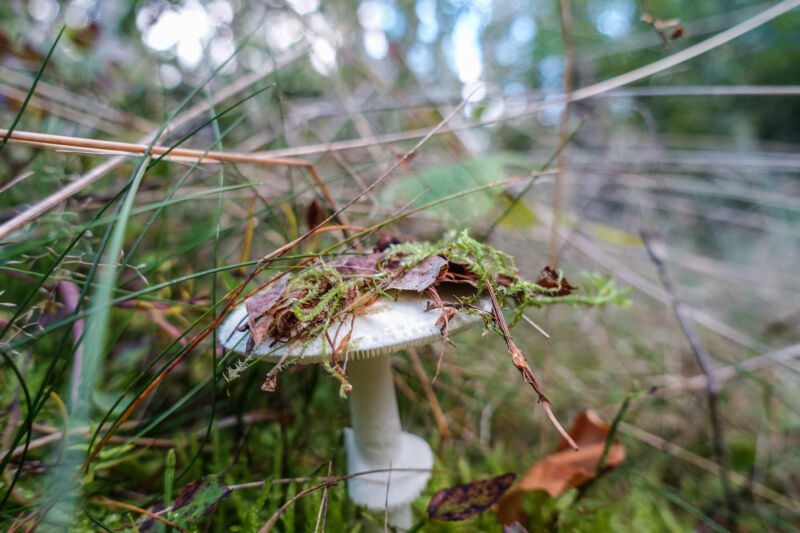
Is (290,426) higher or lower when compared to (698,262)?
lower

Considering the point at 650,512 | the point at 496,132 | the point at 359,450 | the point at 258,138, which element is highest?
the point at 496,132

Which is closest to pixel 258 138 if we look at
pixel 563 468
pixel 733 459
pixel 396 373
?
pixel 396 373

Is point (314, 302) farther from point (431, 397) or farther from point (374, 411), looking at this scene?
point (431, 397)

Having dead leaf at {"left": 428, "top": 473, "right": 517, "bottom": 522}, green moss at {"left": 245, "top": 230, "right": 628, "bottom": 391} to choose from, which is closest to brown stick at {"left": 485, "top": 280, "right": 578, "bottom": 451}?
green moss at {"left": 245, "top": 230, "right": 628, "bottom": 391}

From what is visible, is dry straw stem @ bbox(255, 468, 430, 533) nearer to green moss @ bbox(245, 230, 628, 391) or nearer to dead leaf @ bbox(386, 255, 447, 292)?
green moss @ bbox(245, 230, 628, 391)

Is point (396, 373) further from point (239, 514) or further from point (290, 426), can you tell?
point (239, 514)

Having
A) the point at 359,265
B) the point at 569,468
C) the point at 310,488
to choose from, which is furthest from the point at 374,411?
the point at 569,468

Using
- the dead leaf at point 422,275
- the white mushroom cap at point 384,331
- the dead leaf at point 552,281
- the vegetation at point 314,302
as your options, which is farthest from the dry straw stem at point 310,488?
the dead leaf at point 552,281

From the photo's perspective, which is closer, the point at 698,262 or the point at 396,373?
the point at 396,373
